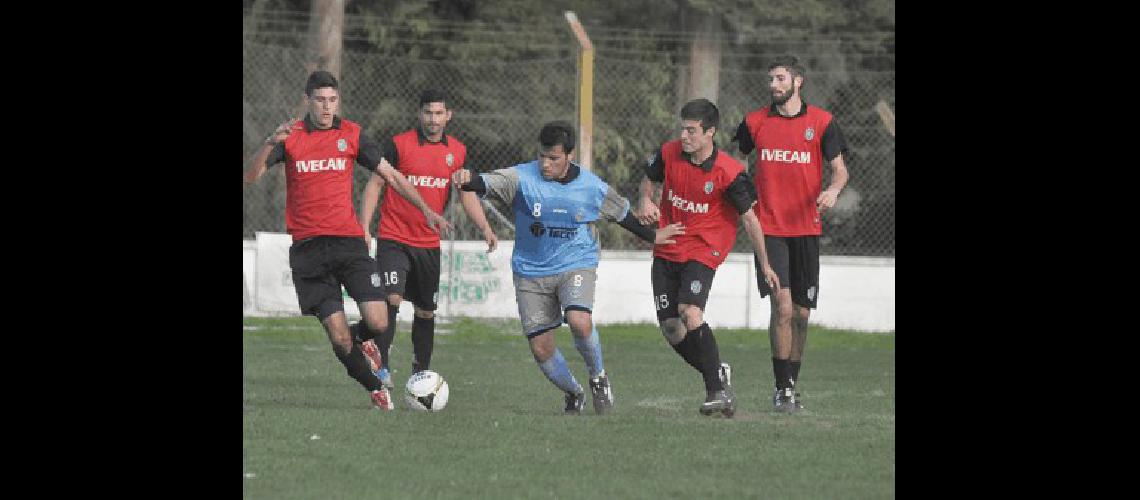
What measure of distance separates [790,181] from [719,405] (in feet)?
5.56

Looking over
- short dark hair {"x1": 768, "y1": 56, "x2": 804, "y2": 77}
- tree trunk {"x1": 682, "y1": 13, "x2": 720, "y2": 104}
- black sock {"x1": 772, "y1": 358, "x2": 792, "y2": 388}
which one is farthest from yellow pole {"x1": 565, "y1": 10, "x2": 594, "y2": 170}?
black sock {"x1": 772, "y1": 358, "x2": 792, "y2": 388}

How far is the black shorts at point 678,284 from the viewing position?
11.1 m

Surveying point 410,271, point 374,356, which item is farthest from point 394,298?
point 374,356

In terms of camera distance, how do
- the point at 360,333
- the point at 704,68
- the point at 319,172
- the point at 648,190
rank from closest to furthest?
the point at 319,172 → the point at 648,190 → the point at 360,333 → the point at 704,68

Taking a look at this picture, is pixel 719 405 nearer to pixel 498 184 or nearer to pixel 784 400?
pixel 784 400

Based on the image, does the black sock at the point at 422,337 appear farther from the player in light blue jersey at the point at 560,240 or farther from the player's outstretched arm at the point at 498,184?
the player's outstretched arm at the point at 498,184

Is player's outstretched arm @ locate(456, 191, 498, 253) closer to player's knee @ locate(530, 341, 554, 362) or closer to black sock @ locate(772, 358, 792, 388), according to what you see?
player's knee @ locate(530, 341, 554, 362)

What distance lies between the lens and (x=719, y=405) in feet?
35.7

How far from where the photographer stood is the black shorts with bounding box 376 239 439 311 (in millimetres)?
13117

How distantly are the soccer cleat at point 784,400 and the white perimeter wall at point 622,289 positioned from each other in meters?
10.1

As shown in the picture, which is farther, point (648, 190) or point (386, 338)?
point (386, 338)

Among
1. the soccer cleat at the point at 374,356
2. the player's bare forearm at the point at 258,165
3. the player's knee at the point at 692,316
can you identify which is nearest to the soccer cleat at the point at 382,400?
the soccer cleat at the point at 374,356
